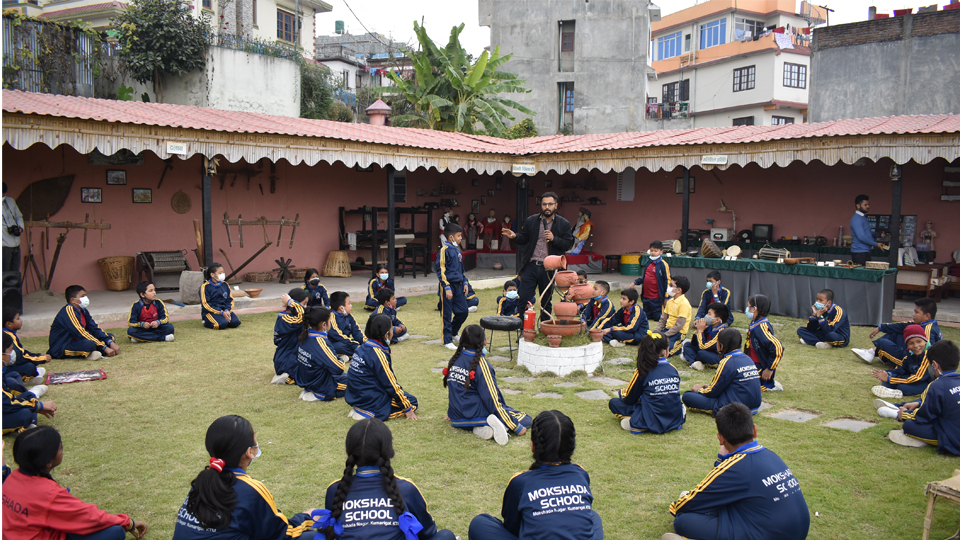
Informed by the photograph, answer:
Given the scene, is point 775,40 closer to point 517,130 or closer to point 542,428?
point 517,130

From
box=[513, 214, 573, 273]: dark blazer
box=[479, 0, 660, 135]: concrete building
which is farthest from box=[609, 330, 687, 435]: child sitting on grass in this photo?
box=[479, 0, 660, 135]: concrete building

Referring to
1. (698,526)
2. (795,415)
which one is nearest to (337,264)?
(795,415)

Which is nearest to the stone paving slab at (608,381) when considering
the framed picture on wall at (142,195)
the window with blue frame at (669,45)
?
the framed picture on wall at (142,195)

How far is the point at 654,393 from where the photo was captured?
562 cm

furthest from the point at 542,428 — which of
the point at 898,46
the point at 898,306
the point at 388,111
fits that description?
the point at 898,46

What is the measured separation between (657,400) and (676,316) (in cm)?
326

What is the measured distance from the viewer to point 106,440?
5.52 metres

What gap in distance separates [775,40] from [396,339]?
28015 millimetres

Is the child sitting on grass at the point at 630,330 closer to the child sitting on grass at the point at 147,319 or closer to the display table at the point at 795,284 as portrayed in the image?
the display table at the point at 795,284

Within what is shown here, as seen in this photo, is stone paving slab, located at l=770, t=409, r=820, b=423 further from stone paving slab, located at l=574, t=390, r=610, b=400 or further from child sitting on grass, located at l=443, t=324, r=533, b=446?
child sitting on grass, located at l=443, t=324, r=533, b=446

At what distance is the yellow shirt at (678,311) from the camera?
8.59 meters

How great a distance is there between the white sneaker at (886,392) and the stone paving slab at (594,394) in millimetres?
2716

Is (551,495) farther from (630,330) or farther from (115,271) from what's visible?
(115,271)

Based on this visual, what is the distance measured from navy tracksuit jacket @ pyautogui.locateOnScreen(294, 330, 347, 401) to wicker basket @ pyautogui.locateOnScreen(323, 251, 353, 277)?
8.89 metres
